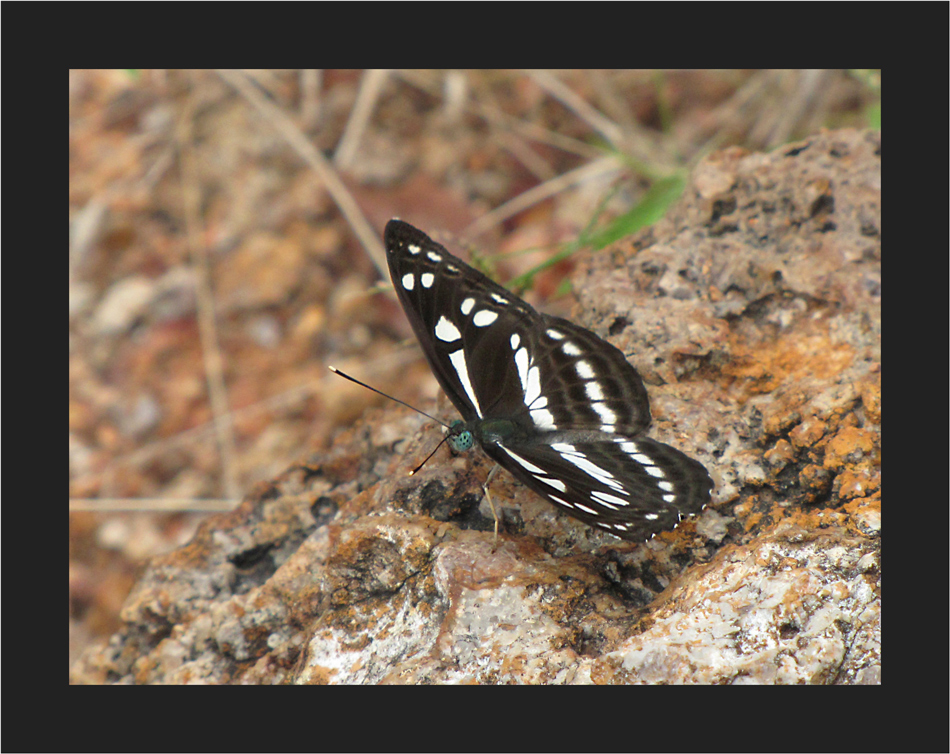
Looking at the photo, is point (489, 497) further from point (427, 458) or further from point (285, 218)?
point (285, 218)

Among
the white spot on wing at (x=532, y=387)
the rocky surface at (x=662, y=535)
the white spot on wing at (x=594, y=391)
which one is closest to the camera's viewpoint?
the rocky surface at (x=662, y=535)

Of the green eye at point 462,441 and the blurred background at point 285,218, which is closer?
the green eye at point 462,441

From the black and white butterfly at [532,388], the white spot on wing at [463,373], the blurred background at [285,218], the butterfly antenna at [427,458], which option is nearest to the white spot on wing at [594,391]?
Answer: the black and white butterfly at [532,388]

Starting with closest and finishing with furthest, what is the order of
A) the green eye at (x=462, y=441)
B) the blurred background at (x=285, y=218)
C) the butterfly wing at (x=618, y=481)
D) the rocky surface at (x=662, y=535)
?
1. the rocky surface at (x=662, y=535)
2. the butterfly wing at (x=618, y=481)
3. the green eye at (x=462, y=441)
4. the blurred background at (x=285, y=218)

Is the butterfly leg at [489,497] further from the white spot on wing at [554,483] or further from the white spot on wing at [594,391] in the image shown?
the white spot on wing at [594,391]

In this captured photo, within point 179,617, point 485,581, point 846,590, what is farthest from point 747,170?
point 179,617

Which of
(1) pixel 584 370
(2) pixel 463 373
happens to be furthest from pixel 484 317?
(1) pixel 584 370
